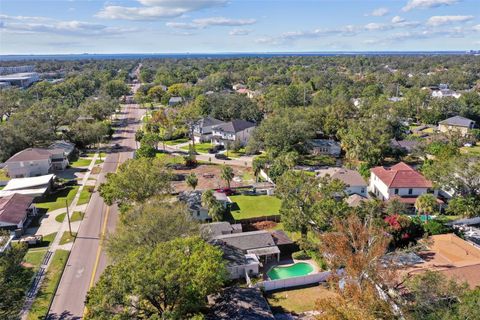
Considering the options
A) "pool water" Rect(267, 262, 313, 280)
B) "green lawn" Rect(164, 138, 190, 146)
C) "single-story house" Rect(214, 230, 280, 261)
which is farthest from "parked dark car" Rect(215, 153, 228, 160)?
Result: "pool water" Rect(267, 262, 313, 280)

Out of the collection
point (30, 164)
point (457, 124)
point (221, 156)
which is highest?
point (457, 124)

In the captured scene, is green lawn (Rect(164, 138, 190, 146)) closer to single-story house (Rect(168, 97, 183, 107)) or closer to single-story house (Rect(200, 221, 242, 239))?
single-story house (Rect(168, 97, 183, 107))

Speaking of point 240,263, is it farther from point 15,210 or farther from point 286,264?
point 15,210

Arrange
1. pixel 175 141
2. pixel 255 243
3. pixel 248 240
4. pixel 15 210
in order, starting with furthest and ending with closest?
pixel 175 141 < pixel 15 210 < pixel 248 240 < pixel 255 243

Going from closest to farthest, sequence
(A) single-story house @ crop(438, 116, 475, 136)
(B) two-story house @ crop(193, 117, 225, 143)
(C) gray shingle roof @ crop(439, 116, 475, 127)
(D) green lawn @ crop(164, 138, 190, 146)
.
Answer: (D) green lawn @ crop(164, 138, 190, 146), (A) single-story house @ crop(438, 116, 475, 136), (B) two-story house @ crop(193, 117, 225, 143), (C) gray shingle roof @ crop(439, 116, 475, 127)

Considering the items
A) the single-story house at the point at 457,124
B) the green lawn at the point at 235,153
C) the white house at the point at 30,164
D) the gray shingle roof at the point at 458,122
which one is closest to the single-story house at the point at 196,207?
the white house at the point at 30,164

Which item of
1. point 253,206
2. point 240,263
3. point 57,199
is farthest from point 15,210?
point 253,206
